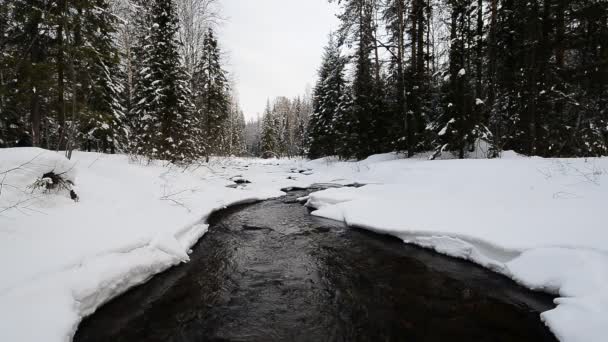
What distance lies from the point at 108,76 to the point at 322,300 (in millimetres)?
19201

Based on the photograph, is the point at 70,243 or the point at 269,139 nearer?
the point at 70,243

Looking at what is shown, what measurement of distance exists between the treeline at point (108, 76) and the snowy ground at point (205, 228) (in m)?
2.93

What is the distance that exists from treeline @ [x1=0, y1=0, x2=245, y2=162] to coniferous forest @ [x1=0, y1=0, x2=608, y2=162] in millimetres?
66

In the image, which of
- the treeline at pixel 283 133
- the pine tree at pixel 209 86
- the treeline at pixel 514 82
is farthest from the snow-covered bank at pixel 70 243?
the treeline at pixel 283 133

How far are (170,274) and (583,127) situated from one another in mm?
15351

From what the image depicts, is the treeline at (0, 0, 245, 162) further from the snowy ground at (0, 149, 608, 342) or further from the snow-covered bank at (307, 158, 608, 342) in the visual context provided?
the snow-covered bank at (307, 158, 608, 342)

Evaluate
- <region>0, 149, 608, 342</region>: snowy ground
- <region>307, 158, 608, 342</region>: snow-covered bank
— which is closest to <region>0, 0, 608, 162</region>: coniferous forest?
<region>0, 149, 608, 342</region>: snowy ground

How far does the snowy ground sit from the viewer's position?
9.66ft

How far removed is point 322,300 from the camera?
3.93 m

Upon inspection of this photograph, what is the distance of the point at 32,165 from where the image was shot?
464cm

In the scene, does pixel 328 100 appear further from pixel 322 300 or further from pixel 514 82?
pixel 322 300

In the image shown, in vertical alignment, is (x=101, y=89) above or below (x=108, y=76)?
below

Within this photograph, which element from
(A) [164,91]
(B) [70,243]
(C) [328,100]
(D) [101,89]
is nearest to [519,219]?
(B) [70,243]

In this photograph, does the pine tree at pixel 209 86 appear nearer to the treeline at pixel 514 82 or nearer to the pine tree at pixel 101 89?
the pine tree at pixel 101 89
